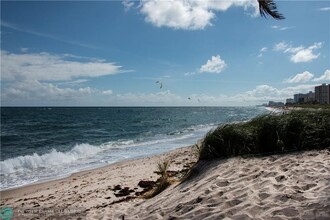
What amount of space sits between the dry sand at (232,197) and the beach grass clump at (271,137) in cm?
43

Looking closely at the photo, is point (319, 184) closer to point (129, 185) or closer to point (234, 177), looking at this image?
point (234, 177)

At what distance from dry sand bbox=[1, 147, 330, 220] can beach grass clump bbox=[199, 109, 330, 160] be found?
0.43 meters

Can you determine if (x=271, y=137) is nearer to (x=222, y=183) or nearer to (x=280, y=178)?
(x=280, y=178)

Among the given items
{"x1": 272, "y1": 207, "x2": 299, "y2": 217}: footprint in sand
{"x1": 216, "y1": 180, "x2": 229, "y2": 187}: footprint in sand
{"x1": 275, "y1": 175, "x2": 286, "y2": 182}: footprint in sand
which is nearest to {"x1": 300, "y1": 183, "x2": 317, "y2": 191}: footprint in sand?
{"x1": 275, "y1": 175, "x2": 286, "y2": 182}: footprint in sand

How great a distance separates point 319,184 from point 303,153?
6.92 feet

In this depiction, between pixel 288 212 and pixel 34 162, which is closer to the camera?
pixel 288 212

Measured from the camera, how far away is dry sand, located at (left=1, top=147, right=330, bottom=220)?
4250mm

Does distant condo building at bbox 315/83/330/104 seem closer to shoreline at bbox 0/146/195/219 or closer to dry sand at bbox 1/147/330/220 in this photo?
shoreline at bbox 0/146/195/219

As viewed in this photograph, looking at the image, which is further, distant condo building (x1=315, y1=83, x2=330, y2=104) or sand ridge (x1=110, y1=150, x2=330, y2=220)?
distant condo building (x1=315, y1=83, x2=330, y2=104)

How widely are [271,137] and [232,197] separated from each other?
3.03m

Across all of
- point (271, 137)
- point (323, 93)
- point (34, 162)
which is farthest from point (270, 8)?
point (323, 93)

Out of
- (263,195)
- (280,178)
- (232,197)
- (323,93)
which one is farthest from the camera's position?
(323,93)

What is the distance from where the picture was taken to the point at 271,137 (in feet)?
24.4

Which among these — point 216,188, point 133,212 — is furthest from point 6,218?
point 216,188
